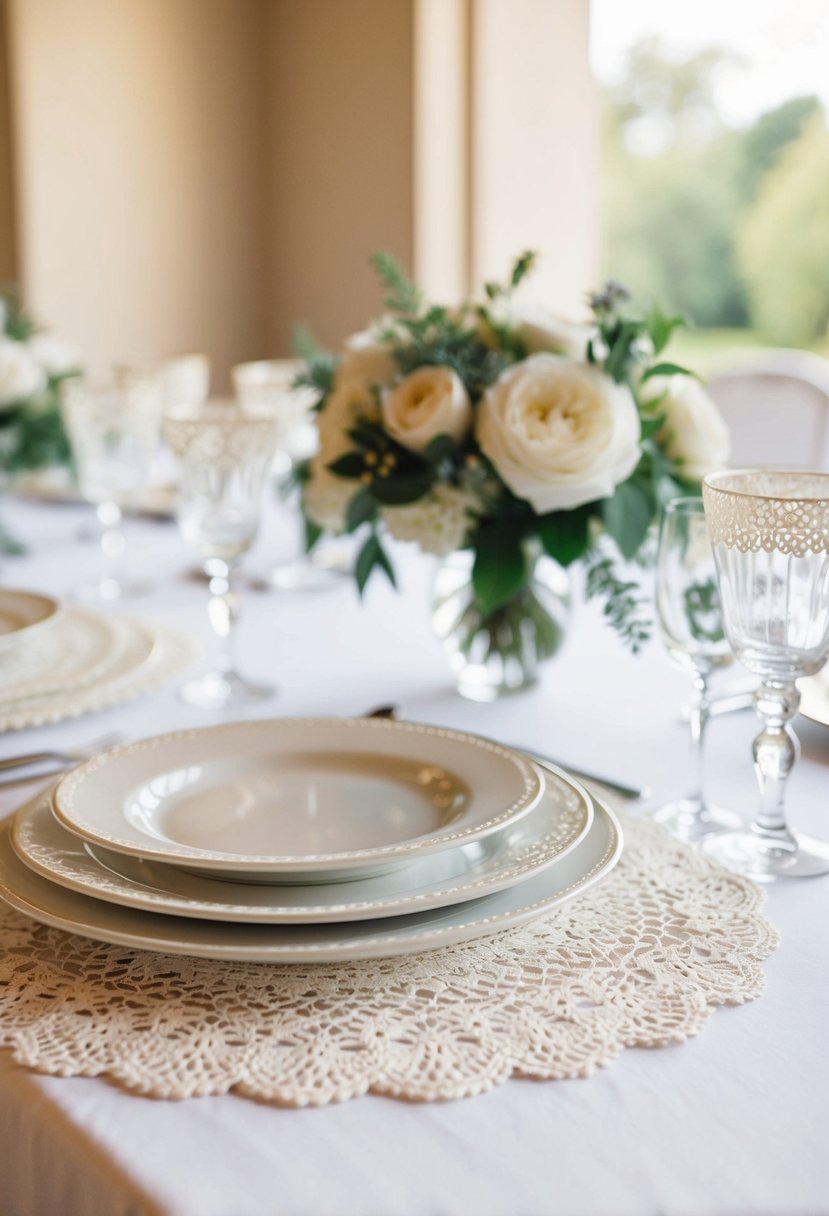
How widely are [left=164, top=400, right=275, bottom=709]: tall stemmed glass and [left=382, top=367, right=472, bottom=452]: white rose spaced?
16cm

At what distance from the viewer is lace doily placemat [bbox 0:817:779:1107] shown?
52 centimetres

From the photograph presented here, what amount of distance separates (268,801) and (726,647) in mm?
308

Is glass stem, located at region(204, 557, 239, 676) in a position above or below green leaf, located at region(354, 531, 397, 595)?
below

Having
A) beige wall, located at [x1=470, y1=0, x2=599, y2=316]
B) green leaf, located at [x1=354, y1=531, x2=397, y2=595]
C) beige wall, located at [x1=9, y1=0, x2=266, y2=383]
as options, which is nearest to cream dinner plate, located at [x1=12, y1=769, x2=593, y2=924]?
green leaf, located at [x1=354, y1=531, x2=397, y2=595]

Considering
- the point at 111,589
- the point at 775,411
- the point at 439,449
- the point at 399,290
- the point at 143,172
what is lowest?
the point at 111,589

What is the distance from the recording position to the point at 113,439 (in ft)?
4.85

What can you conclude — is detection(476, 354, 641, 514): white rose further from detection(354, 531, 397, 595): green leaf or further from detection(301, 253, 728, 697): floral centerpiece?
detection(354, 531, 397, 595): green leaf

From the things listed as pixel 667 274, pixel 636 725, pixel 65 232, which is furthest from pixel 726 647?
pixel 667 274

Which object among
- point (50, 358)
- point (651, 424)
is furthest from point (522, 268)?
point (50, 358)

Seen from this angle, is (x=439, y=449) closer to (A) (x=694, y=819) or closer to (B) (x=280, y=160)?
(A) (x=694, y=819)

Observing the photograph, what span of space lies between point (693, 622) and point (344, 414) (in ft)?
1.29

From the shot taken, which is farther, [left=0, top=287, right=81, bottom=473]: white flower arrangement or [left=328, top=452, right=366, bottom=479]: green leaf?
[left=0, top=287, right=81, bottom=473]: white flower arrangement

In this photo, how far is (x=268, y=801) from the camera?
78cm

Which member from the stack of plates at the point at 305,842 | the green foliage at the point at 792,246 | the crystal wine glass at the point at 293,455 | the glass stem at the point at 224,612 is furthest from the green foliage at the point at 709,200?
the stack of plates at the point at 305,842
